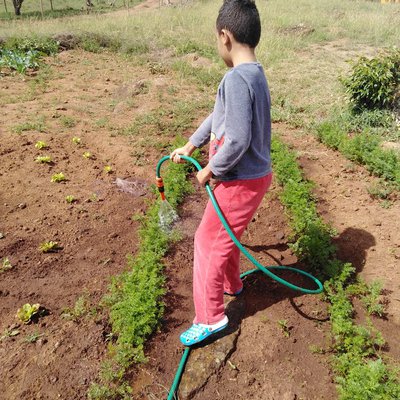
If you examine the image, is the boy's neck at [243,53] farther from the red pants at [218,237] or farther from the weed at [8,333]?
the weed at [8,333]

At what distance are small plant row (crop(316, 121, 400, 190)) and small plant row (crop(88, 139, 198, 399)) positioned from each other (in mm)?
2826

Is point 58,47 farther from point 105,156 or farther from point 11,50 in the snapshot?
point 105,156

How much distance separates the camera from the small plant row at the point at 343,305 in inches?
92.7

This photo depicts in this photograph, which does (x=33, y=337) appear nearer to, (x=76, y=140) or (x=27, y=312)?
(x=27, y=312)

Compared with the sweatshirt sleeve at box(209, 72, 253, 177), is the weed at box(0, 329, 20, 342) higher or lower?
lower

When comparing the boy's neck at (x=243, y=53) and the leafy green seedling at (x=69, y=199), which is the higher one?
the boy's neck at (x=243, y=53)

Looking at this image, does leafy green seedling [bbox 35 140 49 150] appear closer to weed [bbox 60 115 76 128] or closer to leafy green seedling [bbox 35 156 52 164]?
leafy green seedling [bbox 35 156 52 164]

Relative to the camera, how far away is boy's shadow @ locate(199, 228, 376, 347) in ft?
10.1

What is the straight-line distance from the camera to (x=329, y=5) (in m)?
16.6

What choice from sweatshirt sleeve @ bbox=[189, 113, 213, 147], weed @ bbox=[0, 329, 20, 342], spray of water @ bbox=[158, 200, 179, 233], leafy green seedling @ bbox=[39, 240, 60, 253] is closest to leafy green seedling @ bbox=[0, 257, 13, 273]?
leafy green seedling @ bbox=[39, 240, 60, 253]

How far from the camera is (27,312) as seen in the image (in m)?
2.91

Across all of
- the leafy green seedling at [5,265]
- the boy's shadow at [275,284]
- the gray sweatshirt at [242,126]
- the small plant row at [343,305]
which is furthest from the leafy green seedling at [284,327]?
the leafy green seedling at [5,265]

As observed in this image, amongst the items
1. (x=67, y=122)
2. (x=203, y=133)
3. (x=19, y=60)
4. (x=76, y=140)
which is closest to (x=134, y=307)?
(x=203, y=133)

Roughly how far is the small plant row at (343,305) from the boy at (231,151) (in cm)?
90
